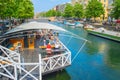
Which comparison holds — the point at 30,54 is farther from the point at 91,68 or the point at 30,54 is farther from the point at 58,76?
the point at 91,68

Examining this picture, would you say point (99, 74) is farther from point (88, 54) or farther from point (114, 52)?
point (114, 52)

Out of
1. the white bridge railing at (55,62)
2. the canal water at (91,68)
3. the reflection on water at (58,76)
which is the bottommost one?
the canal water at (91,68)

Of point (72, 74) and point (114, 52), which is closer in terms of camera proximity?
point (72, 74)

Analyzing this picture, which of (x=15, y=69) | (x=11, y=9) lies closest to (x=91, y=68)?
(x=15, y=69)

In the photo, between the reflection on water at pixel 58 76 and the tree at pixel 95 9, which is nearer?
the reflection on water at pixel 58 76

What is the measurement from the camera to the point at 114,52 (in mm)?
39250

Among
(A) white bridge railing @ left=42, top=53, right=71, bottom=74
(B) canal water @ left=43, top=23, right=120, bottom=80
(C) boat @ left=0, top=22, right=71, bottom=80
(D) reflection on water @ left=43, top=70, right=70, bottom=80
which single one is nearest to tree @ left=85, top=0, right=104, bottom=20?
(B) canal water @ left=43, top=23, right=120, bottom=80

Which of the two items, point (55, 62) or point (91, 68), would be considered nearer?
point (55, 62)

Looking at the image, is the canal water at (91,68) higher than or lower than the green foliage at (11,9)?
lower

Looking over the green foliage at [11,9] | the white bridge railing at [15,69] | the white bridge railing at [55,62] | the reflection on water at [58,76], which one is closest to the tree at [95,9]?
the green foliage at [11,9]

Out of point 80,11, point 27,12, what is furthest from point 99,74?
point 80,11

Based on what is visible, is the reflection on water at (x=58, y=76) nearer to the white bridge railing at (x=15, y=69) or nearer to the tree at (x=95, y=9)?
the white bridge railing at (x=15, y=69)

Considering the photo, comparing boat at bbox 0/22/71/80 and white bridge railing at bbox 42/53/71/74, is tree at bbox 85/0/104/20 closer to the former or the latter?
boat at bbox 0/22/71/80

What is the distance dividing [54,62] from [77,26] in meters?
73.3
